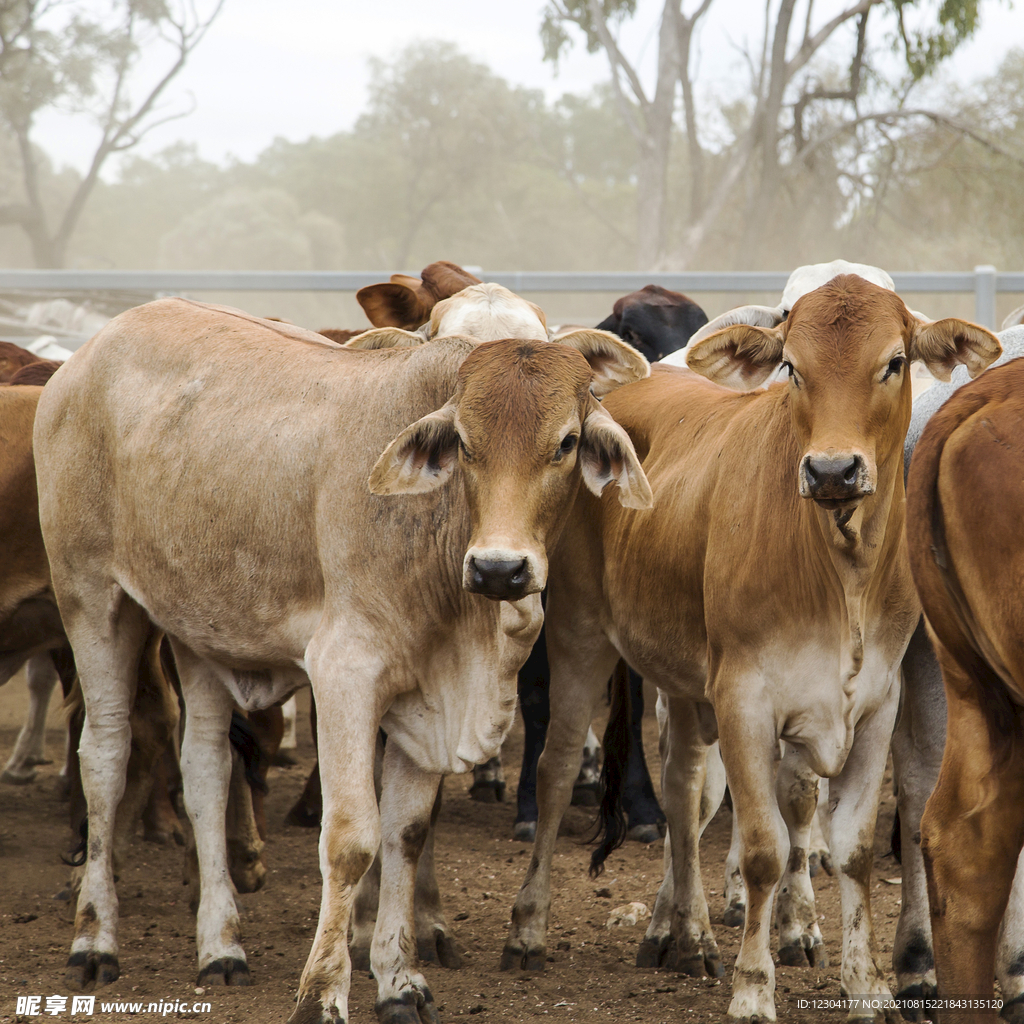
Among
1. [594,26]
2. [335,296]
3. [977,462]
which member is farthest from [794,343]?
[335,296]

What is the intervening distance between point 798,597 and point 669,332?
117 inches

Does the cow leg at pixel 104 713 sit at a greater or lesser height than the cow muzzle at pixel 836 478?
lesser

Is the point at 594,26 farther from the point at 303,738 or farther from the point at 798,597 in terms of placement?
the point at 798,597

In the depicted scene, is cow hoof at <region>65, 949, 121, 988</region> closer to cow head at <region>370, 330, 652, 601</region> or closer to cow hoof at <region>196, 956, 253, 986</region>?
cow hoof at <region>196, 956, 253, 986</region>

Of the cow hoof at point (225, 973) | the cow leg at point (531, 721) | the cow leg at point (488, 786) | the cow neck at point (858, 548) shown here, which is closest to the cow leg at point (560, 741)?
the cow hoof at point (225, 973)

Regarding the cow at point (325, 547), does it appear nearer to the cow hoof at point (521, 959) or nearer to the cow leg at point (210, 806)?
the cow leg at point (210, 806)

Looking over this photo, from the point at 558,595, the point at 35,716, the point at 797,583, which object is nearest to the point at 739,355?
the point at 797,583

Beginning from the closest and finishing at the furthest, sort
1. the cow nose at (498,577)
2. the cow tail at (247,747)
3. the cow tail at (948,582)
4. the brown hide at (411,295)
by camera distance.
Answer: the cow tail at (948,582)
the cow nose at (498,577)
the cow tail at (247,747)
the brown hide at (411,295)

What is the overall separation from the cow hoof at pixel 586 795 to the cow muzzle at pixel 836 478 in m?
3.53

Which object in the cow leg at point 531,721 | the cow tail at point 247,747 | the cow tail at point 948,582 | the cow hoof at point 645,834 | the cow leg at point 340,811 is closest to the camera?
the cow tail at point 948,582

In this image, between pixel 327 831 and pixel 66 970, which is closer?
pixel 327 831

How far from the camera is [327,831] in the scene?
330 cm

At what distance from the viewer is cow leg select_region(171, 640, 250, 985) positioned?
12.9 ft

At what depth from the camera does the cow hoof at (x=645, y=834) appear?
5684 mm
